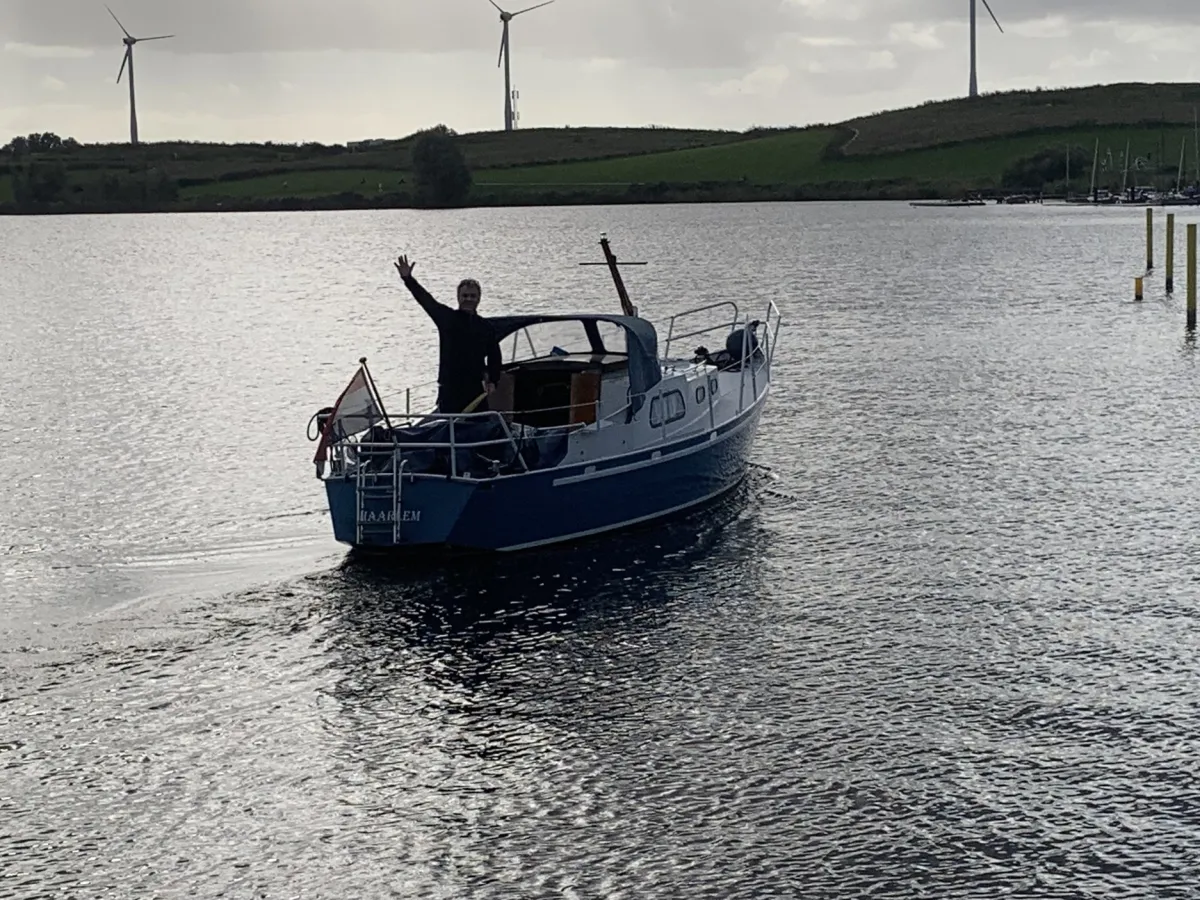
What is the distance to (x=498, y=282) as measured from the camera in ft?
280

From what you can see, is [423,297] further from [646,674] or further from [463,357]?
[646,674]

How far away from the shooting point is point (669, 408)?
24.7 metres

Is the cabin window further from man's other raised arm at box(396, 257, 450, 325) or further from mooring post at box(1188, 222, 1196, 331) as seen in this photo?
mooring post at box(1188, 222, 1196, 331)

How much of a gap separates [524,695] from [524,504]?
5.17 metres

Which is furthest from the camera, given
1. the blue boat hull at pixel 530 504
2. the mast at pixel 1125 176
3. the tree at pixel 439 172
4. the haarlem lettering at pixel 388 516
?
the tree at pixel 439 172

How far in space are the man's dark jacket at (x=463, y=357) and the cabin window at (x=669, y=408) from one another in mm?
2392


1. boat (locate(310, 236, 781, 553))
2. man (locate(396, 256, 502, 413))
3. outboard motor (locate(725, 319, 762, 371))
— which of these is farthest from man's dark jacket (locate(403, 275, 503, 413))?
outboard motor (locate(725, 319, 762, 371))

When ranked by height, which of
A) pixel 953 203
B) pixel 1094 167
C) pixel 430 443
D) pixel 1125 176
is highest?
pixel 1094 167

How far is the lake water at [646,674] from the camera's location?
1359 centimetres

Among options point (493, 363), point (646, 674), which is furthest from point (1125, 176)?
point (646, 674)

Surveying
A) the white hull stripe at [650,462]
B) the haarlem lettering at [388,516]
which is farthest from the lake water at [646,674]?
the white hull stripe at [650,462]

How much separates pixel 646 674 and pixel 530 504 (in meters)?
4.76

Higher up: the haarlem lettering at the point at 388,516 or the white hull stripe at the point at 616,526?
the haarlem lettering at the point at 388,516

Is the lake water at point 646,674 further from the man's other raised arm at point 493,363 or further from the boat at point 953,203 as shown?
the boat at point 953,203
